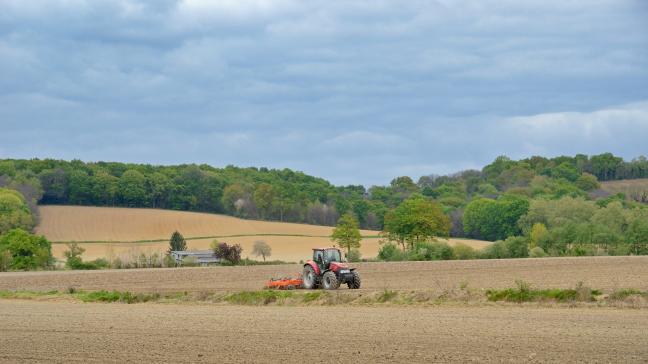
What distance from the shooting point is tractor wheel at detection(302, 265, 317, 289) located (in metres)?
39.8

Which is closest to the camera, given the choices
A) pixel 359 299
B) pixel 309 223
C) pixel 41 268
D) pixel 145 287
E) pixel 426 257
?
pixel 359 299

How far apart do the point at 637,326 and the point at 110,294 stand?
27.0 metres

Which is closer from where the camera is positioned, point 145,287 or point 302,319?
point 302,319

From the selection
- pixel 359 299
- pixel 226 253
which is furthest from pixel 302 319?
pixel 226 253

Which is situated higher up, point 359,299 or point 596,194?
point 596,194

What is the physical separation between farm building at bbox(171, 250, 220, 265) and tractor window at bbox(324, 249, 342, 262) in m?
45.0

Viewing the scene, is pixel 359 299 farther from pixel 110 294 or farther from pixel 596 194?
pixel 596 194

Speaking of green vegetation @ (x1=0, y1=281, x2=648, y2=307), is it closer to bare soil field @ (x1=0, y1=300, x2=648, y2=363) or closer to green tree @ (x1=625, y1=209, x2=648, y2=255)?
bare soil field @ (x1=0, y1=300, x2=648, y2=363)

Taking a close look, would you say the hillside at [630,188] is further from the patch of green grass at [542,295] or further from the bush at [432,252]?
the patch of green grass at [542,295]

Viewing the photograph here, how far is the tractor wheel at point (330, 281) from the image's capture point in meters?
38.7

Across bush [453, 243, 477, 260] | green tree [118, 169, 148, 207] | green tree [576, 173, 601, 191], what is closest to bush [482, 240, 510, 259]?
bush [453, 243, 477, 260]

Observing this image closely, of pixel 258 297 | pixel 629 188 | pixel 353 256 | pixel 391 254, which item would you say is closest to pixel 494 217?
pixel 391 254

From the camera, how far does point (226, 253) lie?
274 ft

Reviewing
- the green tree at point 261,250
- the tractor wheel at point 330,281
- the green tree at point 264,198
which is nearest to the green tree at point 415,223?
the green tree at point 261,250
